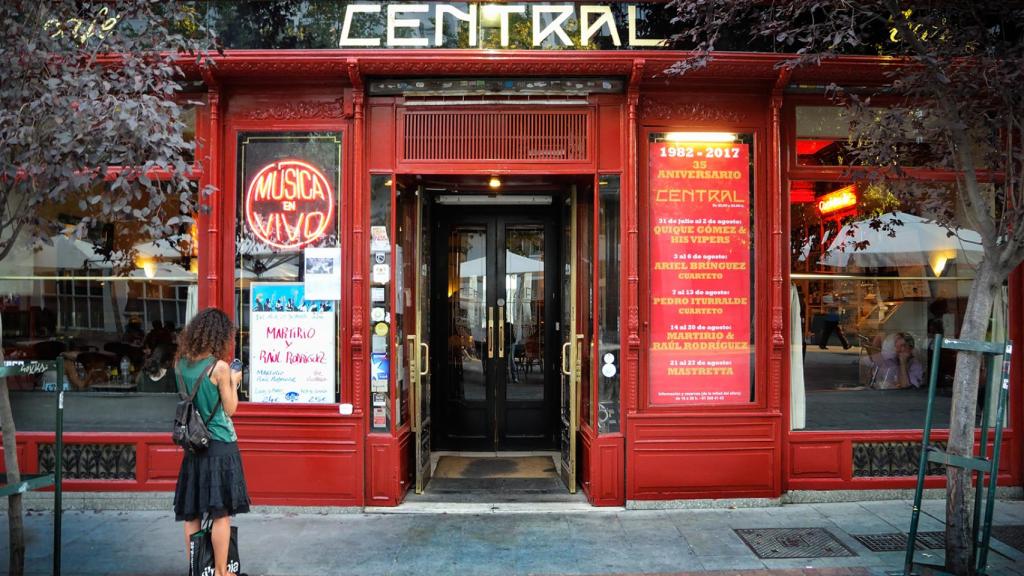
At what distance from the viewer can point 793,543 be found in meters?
5.26

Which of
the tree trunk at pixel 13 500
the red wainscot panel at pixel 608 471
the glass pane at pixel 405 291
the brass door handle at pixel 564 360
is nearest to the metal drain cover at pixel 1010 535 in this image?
the red wainscot panel at pixel 608 471

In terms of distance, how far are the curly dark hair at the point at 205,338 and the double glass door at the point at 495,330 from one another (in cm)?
375

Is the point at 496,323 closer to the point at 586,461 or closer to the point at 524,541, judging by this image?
the point at 586,461

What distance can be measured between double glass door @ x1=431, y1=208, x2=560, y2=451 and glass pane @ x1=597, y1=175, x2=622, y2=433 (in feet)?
5.59

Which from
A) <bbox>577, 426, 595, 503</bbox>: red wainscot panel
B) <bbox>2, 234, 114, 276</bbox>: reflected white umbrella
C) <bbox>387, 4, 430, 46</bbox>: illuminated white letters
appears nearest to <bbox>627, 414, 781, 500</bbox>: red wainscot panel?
<bbox>577, 426, 595, 503</bbox>: red wainscot panel

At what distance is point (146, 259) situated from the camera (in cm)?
644

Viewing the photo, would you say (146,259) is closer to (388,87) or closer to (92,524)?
(92,524)

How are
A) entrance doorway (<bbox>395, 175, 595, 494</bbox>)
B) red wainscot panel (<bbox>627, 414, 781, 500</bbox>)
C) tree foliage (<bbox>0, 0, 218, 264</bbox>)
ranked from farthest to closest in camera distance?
entrance doorway (<bbox>395, 175, 595, 494</bbox>)
red wainscot panel (<bbox>627, 414, 781, 500</bbox>)
tree foliage (<bbox>0, 0, 218, 264</bbox>)

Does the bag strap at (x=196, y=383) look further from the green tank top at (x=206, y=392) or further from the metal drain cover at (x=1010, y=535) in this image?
the metal drain cover at (x=1010, y=535)

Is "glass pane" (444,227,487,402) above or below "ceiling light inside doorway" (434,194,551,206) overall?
below

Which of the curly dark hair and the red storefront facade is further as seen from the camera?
the red storefront facade

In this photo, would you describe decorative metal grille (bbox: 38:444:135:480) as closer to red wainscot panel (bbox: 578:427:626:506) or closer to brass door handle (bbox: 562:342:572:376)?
brass door handle (bbox: 562:342:572:376)

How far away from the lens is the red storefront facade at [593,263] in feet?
19.7

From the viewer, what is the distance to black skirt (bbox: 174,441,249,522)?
416cm
